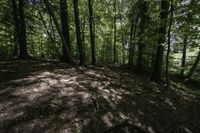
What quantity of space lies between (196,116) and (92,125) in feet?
18.5

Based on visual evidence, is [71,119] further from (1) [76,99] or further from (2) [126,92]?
(2) [126,92]

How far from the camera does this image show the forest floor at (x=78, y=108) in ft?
17.2

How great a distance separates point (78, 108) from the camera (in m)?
6.20

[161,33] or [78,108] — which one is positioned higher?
[161,33]

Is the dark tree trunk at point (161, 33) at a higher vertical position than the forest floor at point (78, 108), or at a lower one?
higher

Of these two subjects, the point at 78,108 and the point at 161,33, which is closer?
the point at 78,108

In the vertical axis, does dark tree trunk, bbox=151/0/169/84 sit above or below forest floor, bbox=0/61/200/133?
above

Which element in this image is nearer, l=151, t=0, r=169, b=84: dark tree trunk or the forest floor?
the forest floor

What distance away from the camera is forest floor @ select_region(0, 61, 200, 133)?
5.23 meters

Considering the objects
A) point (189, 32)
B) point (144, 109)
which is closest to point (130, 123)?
point (144, 109)

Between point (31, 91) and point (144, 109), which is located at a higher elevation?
point (31, 91)

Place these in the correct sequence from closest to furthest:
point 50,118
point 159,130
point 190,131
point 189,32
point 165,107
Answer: point 50,118 → point 159,130 → point 190,131 → point 165,107 → point 189,32

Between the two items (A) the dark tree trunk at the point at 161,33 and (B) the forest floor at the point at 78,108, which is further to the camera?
(A) the dark tree trunk at the point at 161,33

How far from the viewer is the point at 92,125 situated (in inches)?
222
